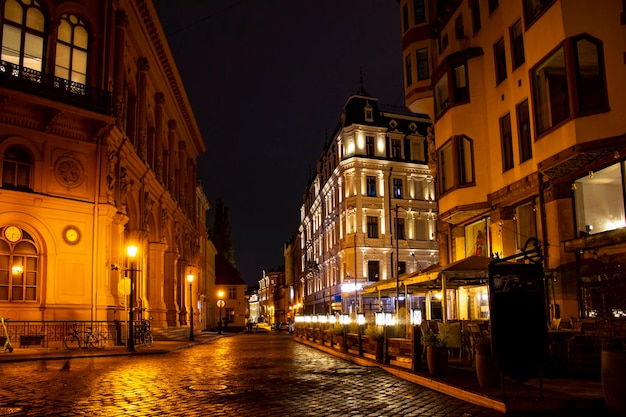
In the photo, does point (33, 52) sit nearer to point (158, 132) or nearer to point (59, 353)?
point (59, 353)

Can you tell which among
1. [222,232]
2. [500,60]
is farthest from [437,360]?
[222,232]

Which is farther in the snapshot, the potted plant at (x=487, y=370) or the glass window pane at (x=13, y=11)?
the glass window pane at (x=13, y=11)

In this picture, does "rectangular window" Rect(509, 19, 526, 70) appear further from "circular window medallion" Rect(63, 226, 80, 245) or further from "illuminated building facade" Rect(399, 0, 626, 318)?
"circular window medallion" Rect(63, 226, 80, 245)

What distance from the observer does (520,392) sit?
33.1 ft

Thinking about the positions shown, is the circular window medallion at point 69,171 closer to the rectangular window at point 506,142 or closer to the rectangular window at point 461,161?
the rectangular window at point 461,161

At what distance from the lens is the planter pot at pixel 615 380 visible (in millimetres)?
8344

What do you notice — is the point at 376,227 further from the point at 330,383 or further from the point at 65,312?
the point at 330,383

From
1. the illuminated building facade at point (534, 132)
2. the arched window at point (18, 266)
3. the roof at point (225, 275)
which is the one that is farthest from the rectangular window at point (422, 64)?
the roof at point (225, 275)

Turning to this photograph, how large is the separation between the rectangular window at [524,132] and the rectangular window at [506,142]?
3.02ft

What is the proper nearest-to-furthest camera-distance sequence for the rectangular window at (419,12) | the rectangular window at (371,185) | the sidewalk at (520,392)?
1. the sidewalk at (520,392)
2. the rectangular window at (419,12)
3. the rectangular window at (371,185)

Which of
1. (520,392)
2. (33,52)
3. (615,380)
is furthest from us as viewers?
(33,52)

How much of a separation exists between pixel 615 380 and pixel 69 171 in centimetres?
2320

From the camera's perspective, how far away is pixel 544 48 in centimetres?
1900

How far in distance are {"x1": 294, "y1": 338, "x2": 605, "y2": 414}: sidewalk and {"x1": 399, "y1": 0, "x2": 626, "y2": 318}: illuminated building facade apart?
159 cm
